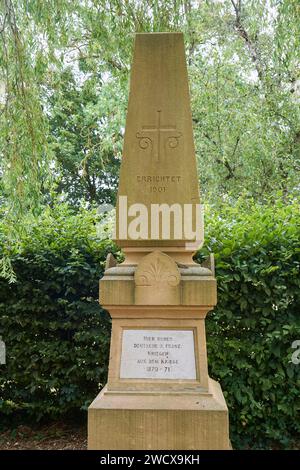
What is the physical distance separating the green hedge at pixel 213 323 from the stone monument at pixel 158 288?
1185 mm

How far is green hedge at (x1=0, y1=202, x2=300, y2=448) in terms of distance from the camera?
4965mm

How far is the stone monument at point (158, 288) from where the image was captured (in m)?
3.42

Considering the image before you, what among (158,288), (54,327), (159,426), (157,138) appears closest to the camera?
(159,426)

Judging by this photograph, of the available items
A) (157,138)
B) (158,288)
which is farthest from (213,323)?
(157,138)

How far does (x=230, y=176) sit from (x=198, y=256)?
6663 millimetres

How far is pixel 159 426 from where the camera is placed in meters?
3.40

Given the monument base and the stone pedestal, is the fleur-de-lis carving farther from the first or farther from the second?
the monument base

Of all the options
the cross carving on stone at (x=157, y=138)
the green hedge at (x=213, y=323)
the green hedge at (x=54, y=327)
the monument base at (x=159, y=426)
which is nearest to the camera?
the monument base at (x=159, y=426)

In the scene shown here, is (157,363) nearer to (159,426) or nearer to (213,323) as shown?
(159,426)

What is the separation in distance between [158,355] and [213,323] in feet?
4.75

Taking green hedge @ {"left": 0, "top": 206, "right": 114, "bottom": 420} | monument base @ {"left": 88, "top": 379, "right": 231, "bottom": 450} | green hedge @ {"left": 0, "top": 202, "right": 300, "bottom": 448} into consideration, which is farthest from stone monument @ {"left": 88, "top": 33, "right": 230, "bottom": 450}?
green hedge @ {"left": 0, "top": 206, "right": 114, "bottom": 420}

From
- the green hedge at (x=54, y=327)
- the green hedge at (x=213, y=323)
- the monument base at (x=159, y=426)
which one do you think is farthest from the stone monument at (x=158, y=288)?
the green hedge at (x=54, y=327)

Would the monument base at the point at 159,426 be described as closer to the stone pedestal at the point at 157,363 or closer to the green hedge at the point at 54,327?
the stone pedestal at the point at 157,363

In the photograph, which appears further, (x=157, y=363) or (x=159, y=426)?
(x=157, y=363)
